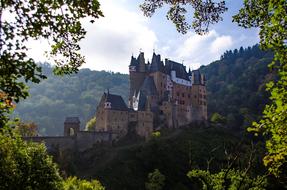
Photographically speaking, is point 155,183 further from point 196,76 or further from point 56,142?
point 196,76

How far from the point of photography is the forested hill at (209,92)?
106938mm

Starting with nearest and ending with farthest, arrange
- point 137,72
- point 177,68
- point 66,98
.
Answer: point 137,72 < point 177,68 < point 66,98

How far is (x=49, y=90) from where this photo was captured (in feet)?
529

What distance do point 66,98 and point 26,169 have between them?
5331 inches

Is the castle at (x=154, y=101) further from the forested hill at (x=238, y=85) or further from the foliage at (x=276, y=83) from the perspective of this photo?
the foliage at (x=276, y=83)

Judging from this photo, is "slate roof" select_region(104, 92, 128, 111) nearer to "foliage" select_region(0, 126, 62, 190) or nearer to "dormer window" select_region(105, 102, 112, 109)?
"dormer window" select_region(105, 102, 112, 109)

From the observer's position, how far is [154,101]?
69000mm

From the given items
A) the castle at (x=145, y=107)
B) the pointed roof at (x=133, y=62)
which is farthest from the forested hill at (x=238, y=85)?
the pointed roof at (x=133, y=62)

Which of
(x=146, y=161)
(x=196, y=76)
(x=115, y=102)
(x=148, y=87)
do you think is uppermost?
(x=196, y=76)

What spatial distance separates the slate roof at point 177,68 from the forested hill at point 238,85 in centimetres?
1706

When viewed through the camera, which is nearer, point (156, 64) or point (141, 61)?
point (156, 64)

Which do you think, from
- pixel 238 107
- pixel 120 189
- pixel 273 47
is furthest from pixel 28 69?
pixel 238 107

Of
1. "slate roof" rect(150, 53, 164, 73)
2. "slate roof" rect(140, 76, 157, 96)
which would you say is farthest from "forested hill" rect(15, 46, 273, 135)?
"slate roof" rect(140, 76, 157, 96)

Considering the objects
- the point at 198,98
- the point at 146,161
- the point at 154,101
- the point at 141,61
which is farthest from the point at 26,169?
the point at 198,98
